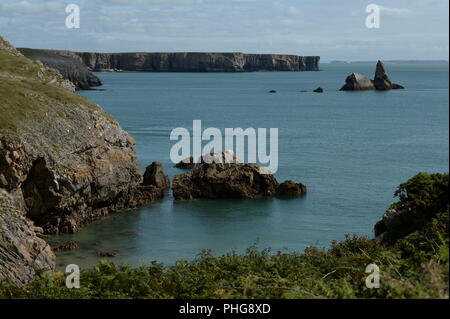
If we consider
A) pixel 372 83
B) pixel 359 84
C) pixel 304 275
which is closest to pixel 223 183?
pixel 304 275

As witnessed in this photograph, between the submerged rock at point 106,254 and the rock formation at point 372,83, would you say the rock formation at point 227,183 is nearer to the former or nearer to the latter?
the submerged rock at point 106,254

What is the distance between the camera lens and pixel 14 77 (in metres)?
41.5

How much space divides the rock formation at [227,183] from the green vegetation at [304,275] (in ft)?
76.4

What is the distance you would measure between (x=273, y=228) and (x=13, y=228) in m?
15.1

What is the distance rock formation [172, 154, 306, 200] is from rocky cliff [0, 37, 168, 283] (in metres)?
2.18

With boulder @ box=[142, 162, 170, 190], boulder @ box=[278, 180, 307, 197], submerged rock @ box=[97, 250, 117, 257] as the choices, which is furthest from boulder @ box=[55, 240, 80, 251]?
boulder @ box=[278, 180, 307, 197]

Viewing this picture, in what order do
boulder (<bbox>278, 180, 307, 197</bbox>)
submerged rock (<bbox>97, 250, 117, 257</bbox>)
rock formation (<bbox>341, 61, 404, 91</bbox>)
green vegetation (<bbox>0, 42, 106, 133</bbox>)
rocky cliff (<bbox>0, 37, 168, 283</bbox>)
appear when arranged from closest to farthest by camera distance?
1. submerged rock (<bbox>97, 250, 117, 257</bbox>)
2. rocky cliff (<bbox>0, 37, 168, 283</bbox>)
3. green vegetation (<bbox>0, 42, 106, 133</bbox>)
4. boulder (<bbox>278, 180, 307, 197</bbox>)
5. rock formation (<bbox>341, 61, 404, 91</bbox>)

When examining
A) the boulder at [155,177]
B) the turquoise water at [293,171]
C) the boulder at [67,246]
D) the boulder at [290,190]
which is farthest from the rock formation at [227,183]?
Result: the boulder at [67,246]

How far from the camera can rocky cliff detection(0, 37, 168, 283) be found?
103 feet

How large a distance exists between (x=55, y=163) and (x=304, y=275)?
1988cm

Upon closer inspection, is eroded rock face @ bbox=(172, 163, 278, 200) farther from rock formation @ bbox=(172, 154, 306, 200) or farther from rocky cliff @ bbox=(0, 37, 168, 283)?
rocky cliff @ bbox=(0, 37, 168, 283)

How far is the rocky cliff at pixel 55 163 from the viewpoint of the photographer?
31391 millimetres

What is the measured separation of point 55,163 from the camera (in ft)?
111
